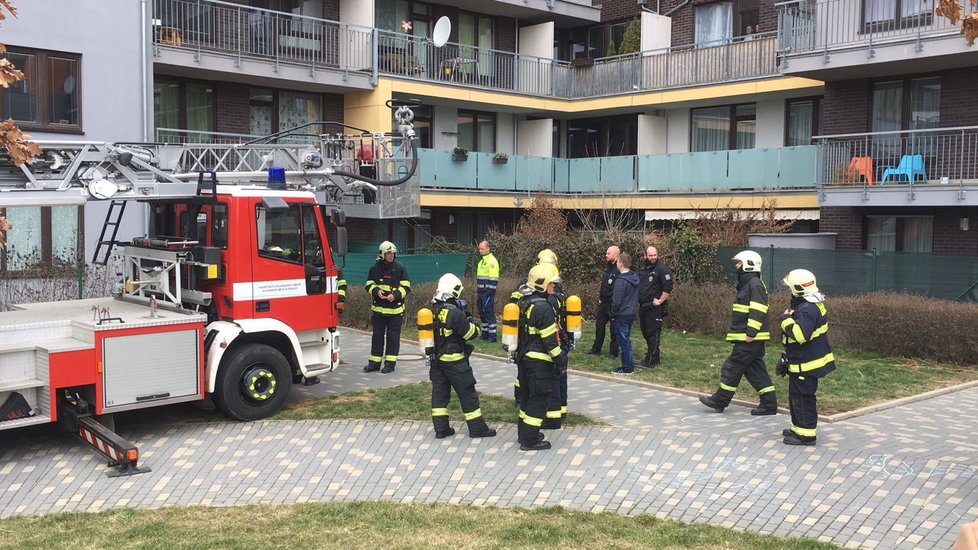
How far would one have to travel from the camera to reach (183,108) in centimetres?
2056

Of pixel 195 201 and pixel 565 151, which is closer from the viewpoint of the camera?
pixel 195 201

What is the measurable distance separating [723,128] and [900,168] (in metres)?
7.21

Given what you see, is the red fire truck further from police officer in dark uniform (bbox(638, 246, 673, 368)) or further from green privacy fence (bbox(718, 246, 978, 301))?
green privacy fence (bbox(718, 246, 978, 301))

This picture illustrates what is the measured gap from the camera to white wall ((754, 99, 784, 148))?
77.0ft

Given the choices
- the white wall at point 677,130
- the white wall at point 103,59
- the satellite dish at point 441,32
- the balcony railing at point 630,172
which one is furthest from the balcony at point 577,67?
the white wall at point 103,59

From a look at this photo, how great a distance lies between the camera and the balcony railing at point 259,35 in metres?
19.5

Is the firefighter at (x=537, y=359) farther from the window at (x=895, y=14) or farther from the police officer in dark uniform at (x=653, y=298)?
the window at (x=895, y=14)

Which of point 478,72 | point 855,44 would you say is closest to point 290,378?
point 855,44

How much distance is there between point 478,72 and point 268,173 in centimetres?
1584

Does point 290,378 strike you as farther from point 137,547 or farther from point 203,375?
point 137,547

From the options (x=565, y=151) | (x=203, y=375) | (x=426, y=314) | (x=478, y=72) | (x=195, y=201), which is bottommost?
(x=203, y=375)

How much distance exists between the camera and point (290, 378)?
10.2 m

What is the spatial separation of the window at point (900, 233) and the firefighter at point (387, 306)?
1146 centimetres

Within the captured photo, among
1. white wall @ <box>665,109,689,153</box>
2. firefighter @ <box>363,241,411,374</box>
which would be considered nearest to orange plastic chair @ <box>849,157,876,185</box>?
white wall @ <box>665,109,689,153</box>
